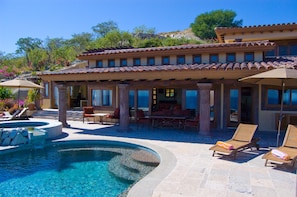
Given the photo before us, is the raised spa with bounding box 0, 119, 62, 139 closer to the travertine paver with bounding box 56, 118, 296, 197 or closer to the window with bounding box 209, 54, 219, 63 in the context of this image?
the travertine paver with bounding box 56, 118, 296, 197

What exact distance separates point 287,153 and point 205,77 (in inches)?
208

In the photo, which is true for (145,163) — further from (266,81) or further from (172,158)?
(266,81)

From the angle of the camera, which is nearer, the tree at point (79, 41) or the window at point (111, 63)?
the window at point (111, 63)

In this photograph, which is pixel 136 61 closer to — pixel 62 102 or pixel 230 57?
pixel 62 102

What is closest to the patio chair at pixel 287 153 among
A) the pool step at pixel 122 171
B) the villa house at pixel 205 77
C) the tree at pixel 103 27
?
the villa house at pixel 205 77

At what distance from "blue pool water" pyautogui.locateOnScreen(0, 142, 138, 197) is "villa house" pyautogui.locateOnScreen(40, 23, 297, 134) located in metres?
4.47

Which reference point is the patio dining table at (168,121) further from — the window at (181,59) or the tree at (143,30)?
the tree at (143,30)

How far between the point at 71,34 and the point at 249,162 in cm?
7157

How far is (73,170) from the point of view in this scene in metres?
8.92

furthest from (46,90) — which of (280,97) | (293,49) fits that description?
(293,49)

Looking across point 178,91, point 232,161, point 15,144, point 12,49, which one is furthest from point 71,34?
point 232,161

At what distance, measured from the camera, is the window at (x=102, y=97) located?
20.9 meters

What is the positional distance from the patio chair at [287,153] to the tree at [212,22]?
216 feet

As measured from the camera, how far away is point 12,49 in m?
75.4
